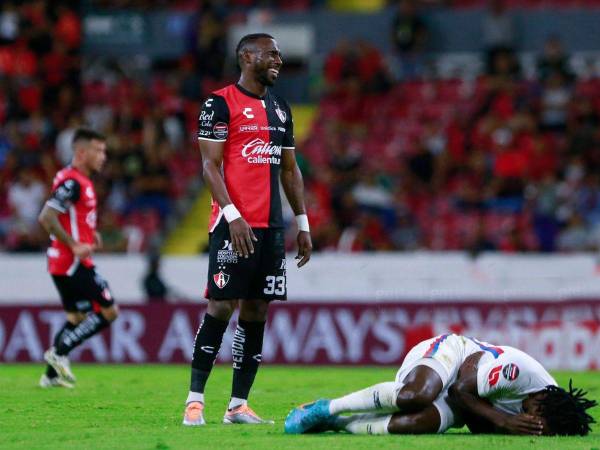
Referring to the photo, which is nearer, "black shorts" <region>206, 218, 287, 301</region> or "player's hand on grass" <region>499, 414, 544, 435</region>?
"player's hand on grass" <region>499, 414, 544, 435</region>

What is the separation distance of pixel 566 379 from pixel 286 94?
12.0 meters

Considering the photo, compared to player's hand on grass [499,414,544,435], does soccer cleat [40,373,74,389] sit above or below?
above

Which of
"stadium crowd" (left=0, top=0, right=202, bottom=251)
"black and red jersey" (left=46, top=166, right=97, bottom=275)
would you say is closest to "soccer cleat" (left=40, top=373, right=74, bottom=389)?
"black and red jersey" (left=46, top=166, right=97, bottom=275)

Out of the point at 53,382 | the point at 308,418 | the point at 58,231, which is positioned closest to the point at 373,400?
the point at 308,418

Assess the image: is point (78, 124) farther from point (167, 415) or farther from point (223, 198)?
point (223, 198)

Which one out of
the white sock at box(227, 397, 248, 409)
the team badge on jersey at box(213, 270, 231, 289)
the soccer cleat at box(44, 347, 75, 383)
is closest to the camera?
the team badge on jersey at box(213, 270, 231, 289)

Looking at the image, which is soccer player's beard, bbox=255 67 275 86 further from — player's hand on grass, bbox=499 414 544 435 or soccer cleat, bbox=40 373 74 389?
soccer cleat, bbox=40 373 74 389

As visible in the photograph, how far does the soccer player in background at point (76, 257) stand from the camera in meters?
12.6

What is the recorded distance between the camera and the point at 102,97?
2458cm

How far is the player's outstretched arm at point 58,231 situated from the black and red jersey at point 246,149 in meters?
3.81

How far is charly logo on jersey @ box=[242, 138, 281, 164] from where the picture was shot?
29.0 ft

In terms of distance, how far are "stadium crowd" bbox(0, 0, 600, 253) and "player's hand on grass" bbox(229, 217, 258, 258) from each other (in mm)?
11230

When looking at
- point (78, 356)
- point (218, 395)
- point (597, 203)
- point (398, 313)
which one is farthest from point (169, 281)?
point (218, 395)

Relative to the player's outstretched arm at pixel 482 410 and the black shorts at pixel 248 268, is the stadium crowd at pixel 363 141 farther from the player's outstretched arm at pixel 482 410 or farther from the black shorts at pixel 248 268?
the player's outstretched arm at pixel 482 410
